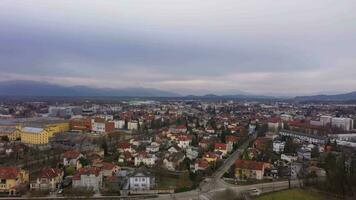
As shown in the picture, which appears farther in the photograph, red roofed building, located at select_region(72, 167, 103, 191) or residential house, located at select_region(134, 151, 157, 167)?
residential house, located at select_region(134, 151, 157, 167)

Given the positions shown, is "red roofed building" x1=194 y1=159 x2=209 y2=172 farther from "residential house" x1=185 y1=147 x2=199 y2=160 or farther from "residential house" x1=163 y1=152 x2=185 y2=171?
"residential house" x1=185 y1=147 x2=199 y2=160

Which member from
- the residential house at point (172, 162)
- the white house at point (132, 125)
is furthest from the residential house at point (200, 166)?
the white house at point (132, 125)

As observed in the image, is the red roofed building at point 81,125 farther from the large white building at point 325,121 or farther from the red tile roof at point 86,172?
the large white building at point 325,121

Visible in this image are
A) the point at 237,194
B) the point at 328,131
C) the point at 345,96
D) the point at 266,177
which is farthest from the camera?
the point at 345,96

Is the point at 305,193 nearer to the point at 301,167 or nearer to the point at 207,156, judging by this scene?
the point at 301,167

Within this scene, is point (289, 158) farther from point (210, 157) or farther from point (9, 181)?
point (9, 181)

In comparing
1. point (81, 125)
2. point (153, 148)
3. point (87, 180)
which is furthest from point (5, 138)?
point (87, 180)

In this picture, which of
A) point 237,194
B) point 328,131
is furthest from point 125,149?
point 328,131

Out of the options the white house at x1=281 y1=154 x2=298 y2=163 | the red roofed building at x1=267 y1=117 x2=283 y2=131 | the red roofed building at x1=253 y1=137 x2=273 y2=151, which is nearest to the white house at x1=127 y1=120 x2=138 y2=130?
the red roofed building at x1=267 y1=117 x2=283 y2=131
